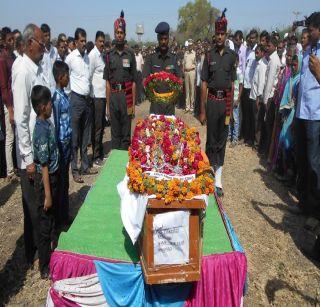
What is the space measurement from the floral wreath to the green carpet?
1664 millimetres

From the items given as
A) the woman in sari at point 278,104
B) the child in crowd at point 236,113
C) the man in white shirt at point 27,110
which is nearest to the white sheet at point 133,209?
the man in white shirt at point 27,110

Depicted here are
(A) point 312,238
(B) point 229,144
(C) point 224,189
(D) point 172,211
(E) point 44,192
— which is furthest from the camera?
(B) point 229,144

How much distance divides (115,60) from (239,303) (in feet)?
14.4

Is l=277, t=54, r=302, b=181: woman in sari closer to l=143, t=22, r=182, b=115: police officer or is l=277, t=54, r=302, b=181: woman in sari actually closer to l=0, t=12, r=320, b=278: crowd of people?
l=0, t=12, r=320, b=278: crowd of people

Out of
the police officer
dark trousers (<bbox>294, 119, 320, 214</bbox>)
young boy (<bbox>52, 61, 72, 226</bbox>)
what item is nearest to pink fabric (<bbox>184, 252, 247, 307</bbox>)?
young boy (<bbox>52, 61, 72, 226</bbox>)

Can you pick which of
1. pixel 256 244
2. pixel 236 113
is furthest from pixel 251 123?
pixel 256 244

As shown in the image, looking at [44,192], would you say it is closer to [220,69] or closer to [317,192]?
[220,69]

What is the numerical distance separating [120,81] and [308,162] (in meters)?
3.17

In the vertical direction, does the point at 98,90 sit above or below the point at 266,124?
above

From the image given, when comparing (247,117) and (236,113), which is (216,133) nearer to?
(236,113)

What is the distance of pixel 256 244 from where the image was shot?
176 inches

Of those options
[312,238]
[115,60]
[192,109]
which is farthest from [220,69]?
[192,109]

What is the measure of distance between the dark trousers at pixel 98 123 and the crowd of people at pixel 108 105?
0.02 metres

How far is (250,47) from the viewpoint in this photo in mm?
9344
